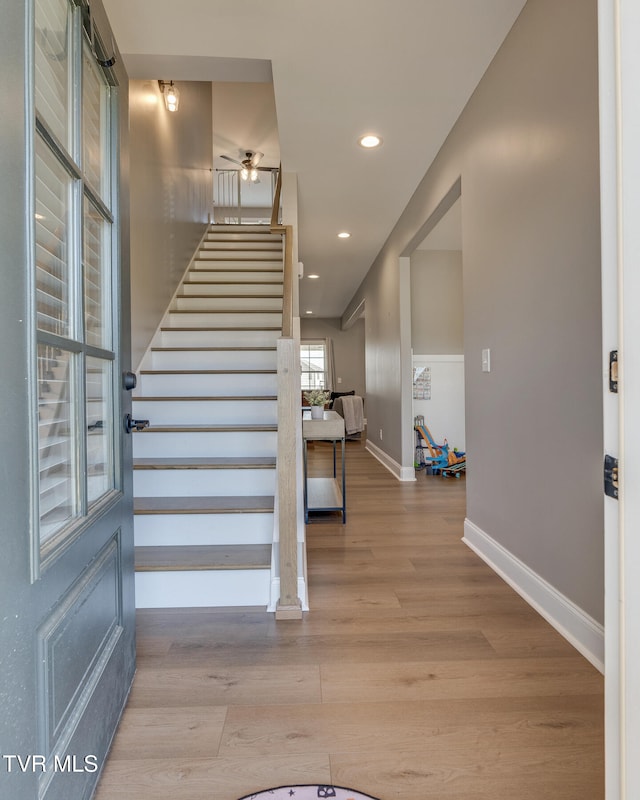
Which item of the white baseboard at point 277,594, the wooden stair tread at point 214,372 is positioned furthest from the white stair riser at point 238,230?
the white baseboard at point 277,594

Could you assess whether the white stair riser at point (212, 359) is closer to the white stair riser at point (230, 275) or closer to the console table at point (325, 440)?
the console table at point (325, 440)

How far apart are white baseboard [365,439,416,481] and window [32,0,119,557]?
11.8ft

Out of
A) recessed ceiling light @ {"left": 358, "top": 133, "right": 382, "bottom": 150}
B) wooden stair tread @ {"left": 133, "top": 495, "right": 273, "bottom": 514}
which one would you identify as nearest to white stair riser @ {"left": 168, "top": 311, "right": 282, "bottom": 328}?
recessed ceiling light @ {"left": 358, "top": 133, "right": 382, "bottom": 150}

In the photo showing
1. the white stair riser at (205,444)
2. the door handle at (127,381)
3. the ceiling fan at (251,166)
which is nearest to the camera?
the door handle at (127,381)

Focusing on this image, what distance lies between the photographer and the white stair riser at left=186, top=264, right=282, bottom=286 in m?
4.41

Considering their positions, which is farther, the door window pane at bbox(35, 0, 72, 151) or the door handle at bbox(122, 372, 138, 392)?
the door handle at bbox(122, 372, 138, 392)

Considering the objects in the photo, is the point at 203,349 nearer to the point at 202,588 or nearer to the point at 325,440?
the point at 325,440

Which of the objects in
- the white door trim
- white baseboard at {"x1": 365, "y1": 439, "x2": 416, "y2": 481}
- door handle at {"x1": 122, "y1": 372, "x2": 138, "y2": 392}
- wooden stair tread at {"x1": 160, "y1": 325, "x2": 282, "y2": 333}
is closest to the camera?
the white door trim

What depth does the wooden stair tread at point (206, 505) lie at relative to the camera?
2.14 metres

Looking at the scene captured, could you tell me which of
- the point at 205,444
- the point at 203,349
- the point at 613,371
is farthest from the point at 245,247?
the point at 613,371

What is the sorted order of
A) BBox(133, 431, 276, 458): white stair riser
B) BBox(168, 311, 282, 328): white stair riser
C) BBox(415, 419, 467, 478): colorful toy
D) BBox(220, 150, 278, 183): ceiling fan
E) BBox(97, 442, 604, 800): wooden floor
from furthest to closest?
BBox(220, 150, 278, 183): ceiling fan < BBox(415, 419, 467, 478): colorful toy < BBox(168, 311, 282, 328): white stair riser < BBox(133, 431, 276, 458): white stair riser < BBox(97, 442, 604, 800): wooden floor

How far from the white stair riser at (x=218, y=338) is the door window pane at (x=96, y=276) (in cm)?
232

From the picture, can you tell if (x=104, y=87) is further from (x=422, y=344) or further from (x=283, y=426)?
(x=422, y=344)

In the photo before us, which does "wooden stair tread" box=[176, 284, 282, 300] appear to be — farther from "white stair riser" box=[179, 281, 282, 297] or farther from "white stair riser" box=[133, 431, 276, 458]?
"white stair riser" box=[133, 431, 276, 458]
